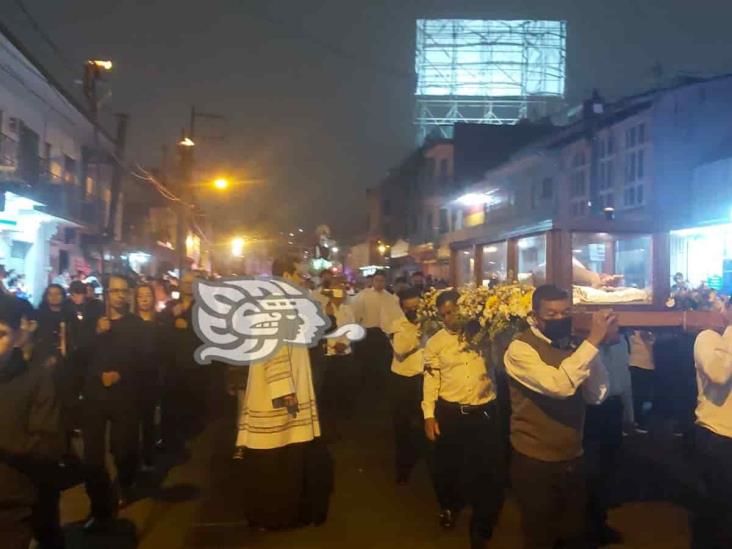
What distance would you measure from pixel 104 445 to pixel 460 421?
288 centimetres

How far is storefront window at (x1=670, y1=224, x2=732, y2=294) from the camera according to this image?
7355 millimetres

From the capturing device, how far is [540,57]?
39562 mm

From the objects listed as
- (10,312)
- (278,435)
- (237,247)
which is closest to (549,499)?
(278,435)

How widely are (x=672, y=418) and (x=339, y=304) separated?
15.6 feet

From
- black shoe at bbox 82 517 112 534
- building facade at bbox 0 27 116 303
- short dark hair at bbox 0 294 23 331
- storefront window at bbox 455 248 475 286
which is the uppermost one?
building facade at bbox 0 27 116 303

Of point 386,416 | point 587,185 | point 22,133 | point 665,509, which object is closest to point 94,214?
point 22,133

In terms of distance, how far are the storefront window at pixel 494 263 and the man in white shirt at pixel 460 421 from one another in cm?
80

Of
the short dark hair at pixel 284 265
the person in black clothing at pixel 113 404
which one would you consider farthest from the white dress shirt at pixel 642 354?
the person in black clothing at pixel 113 404

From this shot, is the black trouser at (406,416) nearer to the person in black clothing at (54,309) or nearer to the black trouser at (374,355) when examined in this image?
the person in black clothing at (54,309)

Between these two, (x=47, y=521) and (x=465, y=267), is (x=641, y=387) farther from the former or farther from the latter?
(x=47, y=521)

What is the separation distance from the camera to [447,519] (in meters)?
6.51

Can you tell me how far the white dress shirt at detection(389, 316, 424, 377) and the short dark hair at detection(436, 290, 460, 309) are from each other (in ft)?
3.19

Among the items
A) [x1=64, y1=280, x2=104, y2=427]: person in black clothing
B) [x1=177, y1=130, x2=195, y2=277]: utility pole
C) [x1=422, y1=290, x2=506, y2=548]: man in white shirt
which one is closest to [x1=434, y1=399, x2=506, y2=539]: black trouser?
[x1=422, y1=290, x2=506, y2=548]: man in white shirt

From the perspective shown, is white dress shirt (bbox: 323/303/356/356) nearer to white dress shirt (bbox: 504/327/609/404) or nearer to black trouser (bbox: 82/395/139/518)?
black trouser (bbox: 82/395/139/518)
